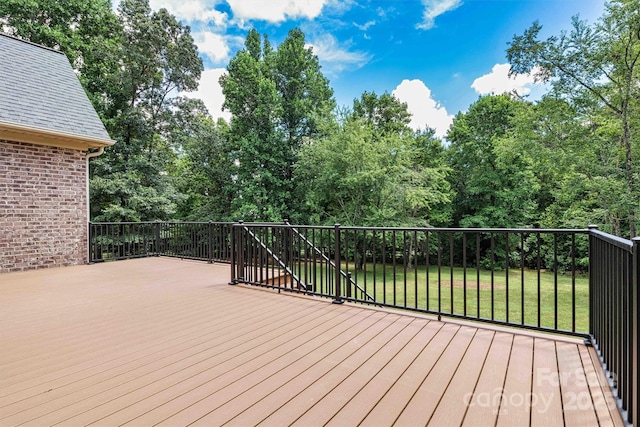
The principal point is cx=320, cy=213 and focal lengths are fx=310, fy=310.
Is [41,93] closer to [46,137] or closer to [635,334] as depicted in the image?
[46,137]

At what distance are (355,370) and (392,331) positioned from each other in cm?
77

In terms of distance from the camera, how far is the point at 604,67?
8.32 meters

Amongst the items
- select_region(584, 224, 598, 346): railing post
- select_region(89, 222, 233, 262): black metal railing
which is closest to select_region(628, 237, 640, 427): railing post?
select_region(584, 224, 598, 346): railing post

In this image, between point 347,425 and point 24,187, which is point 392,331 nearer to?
point 347,425

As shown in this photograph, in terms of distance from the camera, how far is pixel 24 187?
231 inches

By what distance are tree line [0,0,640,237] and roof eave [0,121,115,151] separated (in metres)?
3.91

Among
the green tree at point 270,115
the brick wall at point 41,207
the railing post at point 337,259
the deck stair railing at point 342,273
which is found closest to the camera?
the railing post at point 337,259

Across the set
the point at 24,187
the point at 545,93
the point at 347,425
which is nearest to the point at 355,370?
the point at 347,425

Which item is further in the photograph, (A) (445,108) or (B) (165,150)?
(A) (445,108)

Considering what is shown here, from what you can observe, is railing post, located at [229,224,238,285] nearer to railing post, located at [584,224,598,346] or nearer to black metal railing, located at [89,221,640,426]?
black metal railing, located at [89,221,640,426]

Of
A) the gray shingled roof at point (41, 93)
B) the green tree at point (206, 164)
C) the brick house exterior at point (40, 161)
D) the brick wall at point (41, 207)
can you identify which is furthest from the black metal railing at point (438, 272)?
the green tree at point (206, 164)

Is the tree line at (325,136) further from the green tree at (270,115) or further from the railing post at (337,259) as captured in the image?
the railing post at (337,259)

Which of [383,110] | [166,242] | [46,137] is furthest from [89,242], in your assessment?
[383,110]

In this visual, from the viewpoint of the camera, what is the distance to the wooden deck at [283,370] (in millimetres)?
1559
